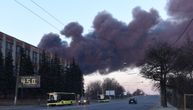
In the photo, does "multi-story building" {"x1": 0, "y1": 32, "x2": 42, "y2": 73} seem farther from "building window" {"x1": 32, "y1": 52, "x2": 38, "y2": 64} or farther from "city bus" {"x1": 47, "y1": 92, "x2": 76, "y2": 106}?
"city bus" {"x1": 47, "y1": 92, "x2": 76, "y2": 106}

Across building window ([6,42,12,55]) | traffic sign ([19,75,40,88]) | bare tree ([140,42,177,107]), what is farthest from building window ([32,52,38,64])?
bare tree ([140,42,177,107])

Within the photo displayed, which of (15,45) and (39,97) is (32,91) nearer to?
(39,97)

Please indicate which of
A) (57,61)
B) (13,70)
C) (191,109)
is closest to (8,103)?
(13,70)

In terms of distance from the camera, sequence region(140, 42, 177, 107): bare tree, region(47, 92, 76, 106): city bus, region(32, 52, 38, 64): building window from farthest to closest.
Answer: region(32, 52, 38, 64): building window → region(47, 92, 76, 106): city bus → region(140, 42, 177, 107): bare tree

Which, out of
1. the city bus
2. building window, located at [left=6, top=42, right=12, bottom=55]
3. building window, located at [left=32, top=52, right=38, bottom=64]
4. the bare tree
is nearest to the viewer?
the bare tree

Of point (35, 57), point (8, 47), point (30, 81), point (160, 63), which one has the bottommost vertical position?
point (30, 81)

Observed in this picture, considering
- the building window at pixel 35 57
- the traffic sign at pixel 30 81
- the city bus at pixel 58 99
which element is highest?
the building window at pixel 35 57

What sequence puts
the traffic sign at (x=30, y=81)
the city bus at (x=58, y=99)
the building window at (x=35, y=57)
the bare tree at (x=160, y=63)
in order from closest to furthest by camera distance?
1. the bare tree at (x=160, y=63)
2. the traffic sign at (x=30, y=81)
3. the city bus at (x=58, y=99)
4. the building window at (x=35, y=57)

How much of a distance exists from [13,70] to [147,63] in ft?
128

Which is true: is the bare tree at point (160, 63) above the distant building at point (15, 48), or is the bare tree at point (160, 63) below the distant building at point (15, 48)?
below

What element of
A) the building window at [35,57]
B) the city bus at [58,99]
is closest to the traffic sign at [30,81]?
the city bus at [58,99]

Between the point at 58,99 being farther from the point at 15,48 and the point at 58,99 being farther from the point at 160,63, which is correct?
the point at 160,63

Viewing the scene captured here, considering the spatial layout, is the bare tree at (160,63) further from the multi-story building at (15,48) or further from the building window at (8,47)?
the building window at (8,47)

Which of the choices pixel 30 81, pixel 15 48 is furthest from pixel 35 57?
pixel 30 81
